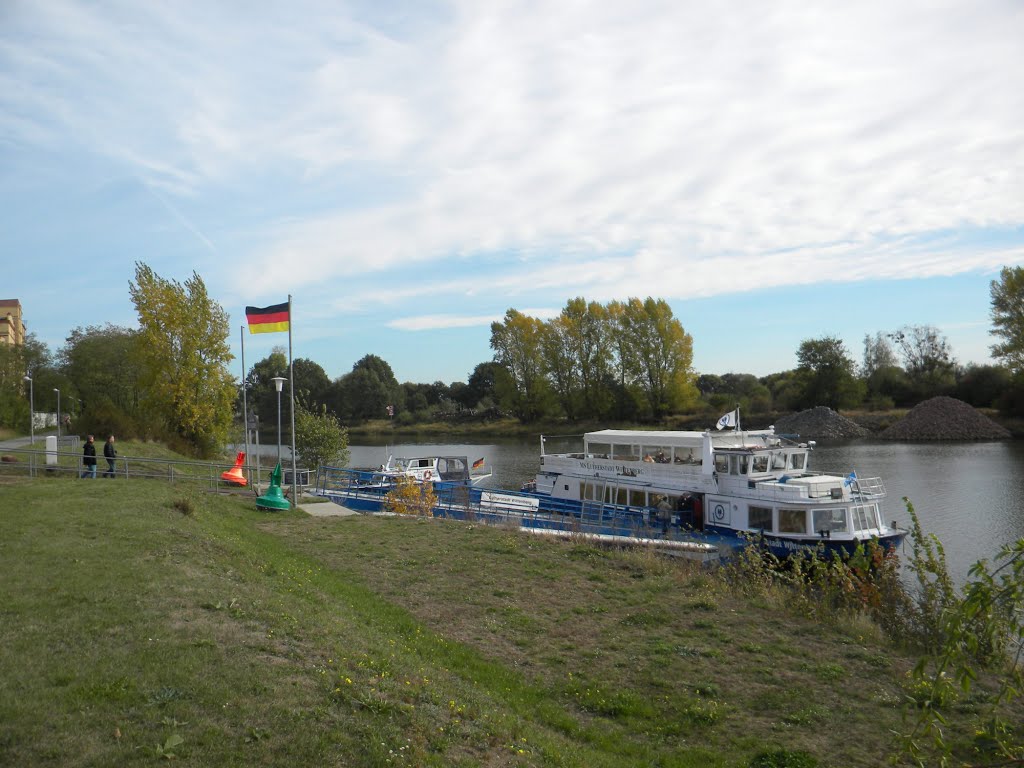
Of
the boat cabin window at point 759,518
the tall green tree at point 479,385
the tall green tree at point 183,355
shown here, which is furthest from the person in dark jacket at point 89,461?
the tall green tree at point 479,385

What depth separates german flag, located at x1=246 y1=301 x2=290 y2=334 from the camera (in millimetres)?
24719

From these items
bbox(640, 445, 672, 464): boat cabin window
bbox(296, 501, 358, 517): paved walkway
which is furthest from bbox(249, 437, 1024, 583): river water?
bbox(296, 501, 358, 517): paved walkway

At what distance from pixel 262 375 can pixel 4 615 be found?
12826 centimetres

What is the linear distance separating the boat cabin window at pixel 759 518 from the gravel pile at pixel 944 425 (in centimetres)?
6487

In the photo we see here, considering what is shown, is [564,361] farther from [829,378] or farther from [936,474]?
[936,474]

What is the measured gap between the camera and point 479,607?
1382 cm

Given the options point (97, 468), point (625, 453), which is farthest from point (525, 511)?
point (97, 468)

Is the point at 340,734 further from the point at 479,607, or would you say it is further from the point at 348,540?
the point at 348,540

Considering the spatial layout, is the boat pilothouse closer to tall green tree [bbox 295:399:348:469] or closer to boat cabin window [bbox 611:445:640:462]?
boat cabin window [bbox 611:445:640:462]

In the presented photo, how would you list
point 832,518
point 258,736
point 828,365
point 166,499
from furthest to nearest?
1. point 828,365
2. point 832,518
3. point 166,499
4. point 258,736

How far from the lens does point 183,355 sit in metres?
41.2

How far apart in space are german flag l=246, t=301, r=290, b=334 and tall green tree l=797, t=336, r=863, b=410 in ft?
274

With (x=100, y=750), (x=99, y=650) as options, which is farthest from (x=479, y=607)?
(x=100, y=750)

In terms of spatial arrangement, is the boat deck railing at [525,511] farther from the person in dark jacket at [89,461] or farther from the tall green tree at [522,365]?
Answer: the tall green tree at [522,365]
